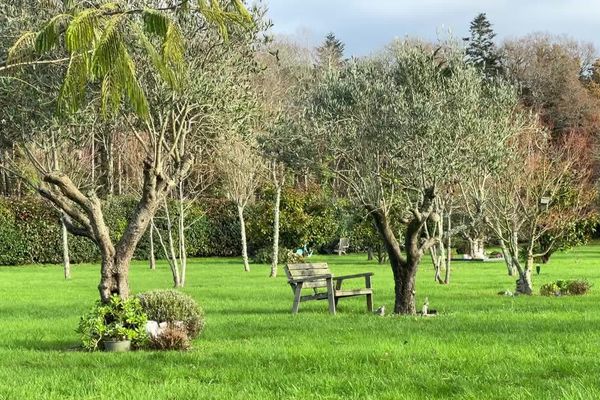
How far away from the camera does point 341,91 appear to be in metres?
17.2

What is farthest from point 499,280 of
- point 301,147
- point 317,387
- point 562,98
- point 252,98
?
point 562,98

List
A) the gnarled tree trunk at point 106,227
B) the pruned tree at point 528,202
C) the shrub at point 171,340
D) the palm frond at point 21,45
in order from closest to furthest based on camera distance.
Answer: the palm frond at point 21,45
the shrub at point 171,340
the gnarled tree trunk at point 106,227
the pruned tree at point 528,202

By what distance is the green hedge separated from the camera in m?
38.9

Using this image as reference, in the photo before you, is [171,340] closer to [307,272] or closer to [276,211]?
[307,272]

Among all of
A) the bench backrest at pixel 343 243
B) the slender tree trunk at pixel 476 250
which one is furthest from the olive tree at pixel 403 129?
the bench backrest at pixel 343 243

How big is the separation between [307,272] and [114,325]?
629 centimetres

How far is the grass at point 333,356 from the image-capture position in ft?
25.1

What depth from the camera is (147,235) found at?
40719 mm

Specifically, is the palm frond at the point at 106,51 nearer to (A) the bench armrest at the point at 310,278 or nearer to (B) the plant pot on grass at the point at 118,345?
(B) the plant pot on grass at the point at 118,345

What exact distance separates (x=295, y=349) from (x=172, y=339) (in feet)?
5.89

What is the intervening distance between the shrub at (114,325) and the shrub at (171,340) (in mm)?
190

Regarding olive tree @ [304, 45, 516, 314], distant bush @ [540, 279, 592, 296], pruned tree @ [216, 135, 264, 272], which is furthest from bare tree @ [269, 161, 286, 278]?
distant bush @ [540, 279, 592, 296]

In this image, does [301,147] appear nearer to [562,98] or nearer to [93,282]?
[93,282]

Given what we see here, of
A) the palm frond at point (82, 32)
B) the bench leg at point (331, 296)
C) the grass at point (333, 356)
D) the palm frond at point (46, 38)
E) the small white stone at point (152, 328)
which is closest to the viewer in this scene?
the palm frond at point (82, 32)
